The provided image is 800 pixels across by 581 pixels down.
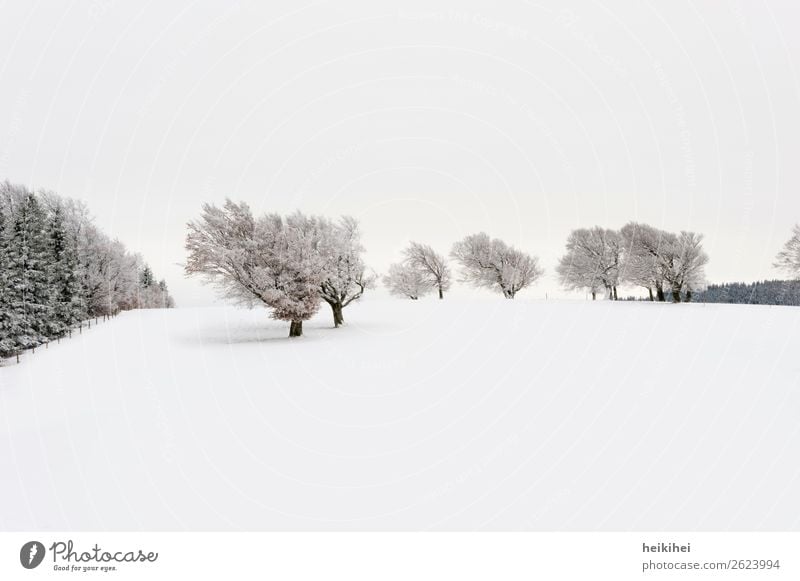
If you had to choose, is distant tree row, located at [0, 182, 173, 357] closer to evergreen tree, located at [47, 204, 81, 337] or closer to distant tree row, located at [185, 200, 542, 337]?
evergreen tree, located at [47, 204, 81, 337]

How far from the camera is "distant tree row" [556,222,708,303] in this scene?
184 feet

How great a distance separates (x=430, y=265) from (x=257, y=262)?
49753mm

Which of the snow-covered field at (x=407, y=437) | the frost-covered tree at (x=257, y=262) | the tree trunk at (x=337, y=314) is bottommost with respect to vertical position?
the snow-covered field at (x=407, y=437)

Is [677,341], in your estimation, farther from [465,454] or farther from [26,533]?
[26,533]

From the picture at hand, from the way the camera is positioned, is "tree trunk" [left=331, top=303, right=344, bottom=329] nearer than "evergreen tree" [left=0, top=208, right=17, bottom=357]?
No

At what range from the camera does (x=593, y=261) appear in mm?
69625

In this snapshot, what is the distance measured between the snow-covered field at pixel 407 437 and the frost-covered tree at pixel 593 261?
40033 mm

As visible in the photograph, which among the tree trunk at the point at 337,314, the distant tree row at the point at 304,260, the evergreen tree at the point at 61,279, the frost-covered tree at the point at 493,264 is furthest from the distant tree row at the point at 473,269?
the evergreen tree at the point at 61,279

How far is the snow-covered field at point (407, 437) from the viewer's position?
1014 cm

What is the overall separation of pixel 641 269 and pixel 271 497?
200 feet

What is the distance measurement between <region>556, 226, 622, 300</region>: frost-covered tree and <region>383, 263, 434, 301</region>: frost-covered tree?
81.5 feet

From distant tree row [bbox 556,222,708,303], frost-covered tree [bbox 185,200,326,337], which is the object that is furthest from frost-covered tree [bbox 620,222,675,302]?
frost-covered tree [bbox 185,200,326,337]

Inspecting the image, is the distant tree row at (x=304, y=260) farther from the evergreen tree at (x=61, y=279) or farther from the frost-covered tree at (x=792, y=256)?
the evergreen tree at (x=61, y=279)

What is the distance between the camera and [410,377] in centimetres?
2200
